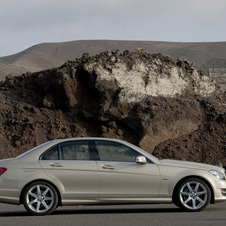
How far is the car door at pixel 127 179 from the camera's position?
12.0m

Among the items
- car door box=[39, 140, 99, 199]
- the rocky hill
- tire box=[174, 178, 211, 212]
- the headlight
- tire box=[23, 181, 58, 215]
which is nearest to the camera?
tire box=[23, 181, 58, 215]

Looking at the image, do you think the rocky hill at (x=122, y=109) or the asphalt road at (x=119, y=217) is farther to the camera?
the rocky hill at (x=122, y=109)

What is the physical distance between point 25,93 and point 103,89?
13.5 feet

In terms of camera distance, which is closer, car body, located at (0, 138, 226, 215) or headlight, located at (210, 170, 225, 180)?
car body, located at (0, 138, 226, 215)

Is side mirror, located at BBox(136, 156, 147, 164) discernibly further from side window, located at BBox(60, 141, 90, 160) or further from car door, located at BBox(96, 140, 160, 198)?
side window, located at BBox(60, 141, 90, 160)

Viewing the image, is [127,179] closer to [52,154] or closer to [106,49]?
[52,154]

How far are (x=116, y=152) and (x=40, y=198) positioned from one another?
1.73 m

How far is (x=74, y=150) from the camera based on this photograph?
39.5 ft

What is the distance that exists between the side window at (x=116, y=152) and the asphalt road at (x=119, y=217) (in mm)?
1102

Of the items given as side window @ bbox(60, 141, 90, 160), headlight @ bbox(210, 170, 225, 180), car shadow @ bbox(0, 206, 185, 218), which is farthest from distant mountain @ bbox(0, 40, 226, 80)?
side window @ bbox(60, 141, 90, 160)

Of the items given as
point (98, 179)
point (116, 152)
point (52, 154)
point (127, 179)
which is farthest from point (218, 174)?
point (52, 154)

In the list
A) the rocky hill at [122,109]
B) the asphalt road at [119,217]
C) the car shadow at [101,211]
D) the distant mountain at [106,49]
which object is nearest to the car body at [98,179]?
the asphalt road at [119,217]

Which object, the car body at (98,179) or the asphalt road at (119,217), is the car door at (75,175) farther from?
the asphalt road at (119,217)

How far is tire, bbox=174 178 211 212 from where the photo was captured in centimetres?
1214
